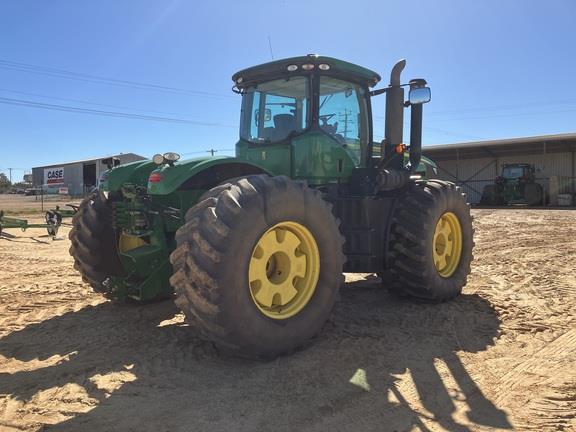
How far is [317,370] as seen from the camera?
380 centimetres

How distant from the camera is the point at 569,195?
1085 inches

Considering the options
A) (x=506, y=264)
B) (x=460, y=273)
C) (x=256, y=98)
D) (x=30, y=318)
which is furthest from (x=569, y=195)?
(x=30, y=318)

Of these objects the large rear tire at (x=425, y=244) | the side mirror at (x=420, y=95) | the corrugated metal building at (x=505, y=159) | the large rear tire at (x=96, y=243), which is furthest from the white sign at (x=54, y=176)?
the side mirror at (x=420, y=95)

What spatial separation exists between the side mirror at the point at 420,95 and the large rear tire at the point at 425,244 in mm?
991

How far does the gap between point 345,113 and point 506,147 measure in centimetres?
2862

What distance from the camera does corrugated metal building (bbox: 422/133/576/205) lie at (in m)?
29.3

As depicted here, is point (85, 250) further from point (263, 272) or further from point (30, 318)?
point (263, 272)

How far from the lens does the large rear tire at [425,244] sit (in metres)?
5.58

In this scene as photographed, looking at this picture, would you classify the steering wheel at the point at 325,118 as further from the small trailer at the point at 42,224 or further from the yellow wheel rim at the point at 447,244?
the small trailer at the point at 42,224

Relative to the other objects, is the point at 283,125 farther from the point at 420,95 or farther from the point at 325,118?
the point at 420,95

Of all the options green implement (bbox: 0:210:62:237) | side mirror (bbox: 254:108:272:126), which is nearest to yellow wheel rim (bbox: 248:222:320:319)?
side mirror (bbox: 254:108:272:126)

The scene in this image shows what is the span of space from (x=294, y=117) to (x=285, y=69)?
0.50m

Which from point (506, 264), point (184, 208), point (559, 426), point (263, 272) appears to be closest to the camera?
point (559, 426)

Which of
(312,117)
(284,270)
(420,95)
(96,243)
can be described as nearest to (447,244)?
(420,95)
